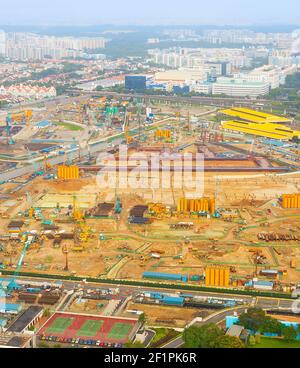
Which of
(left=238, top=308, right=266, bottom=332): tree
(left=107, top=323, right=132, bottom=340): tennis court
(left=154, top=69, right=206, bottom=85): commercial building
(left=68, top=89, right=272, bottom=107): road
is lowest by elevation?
(left=107, top=323, right=132, bottom=340): tennis court

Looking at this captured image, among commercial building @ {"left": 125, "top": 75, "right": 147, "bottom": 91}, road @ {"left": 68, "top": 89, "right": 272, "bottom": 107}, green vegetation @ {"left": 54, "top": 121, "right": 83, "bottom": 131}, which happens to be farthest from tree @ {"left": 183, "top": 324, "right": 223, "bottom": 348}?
commercial building @ {"left": 125, "top": 75, "right": 147, "bottom": 91}

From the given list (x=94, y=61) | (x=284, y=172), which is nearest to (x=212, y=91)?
(x=284, y=172)

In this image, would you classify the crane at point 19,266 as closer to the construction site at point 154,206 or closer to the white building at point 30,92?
the construction site at point 154,206

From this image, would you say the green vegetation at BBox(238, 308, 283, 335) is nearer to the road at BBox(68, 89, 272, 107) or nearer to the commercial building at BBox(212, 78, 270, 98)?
the road at BBox(68, 89, 272, 107)

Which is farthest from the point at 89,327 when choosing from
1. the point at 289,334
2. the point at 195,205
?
the point at 195,205

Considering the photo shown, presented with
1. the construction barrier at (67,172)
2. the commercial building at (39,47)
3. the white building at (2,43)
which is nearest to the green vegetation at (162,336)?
the construction barrier at (67,172)
